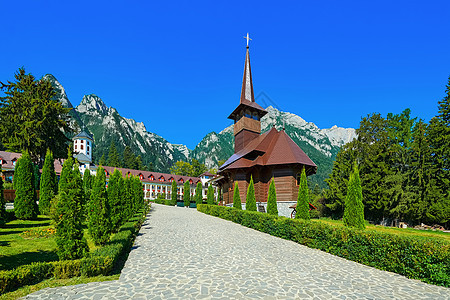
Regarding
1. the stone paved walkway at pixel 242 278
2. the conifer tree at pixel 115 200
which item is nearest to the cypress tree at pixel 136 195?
the conifer tree at pixel 115 200

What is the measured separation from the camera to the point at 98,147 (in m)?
142

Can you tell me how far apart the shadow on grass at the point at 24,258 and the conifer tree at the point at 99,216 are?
150 centimetres

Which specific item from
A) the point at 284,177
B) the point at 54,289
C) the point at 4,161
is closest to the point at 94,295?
the point at 54,289

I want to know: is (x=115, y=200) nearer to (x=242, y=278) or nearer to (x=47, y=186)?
(x=242, y=278)

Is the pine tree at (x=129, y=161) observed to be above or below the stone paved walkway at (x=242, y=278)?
above

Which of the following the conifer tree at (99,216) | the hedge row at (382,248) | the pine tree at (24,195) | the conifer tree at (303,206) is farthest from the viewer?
the pine tree at (24,195)

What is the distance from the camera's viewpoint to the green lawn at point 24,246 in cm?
797

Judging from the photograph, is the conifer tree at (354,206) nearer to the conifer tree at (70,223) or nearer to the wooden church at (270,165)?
the conifer tree at (70,223)

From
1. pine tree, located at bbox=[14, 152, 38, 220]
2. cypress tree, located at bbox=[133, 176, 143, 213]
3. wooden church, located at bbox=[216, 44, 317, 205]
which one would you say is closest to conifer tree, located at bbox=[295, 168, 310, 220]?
wooden church, located at bbox=[216, 44, 317, 205]

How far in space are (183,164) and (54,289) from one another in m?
83.8

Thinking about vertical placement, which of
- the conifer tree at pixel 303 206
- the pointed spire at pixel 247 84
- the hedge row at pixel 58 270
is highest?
the pointed spire at pixel 247 84

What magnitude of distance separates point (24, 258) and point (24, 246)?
2070mm

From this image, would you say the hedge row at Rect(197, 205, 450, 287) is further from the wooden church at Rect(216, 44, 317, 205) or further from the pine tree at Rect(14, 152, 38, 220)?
the pine tree at Rect(14, 152, 38, 220)

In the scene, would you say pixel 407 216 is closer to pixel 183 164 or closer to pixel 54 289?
pixel 54 289
